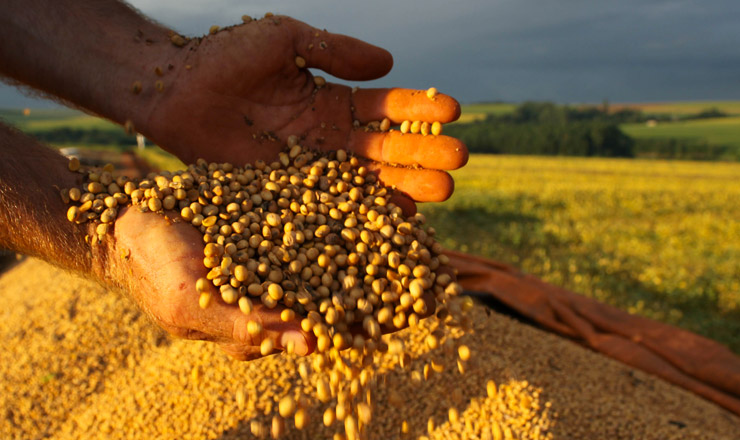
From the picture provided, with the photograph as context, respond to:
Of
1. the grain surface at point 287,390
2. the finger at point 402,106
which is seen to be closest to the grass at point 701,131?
the grain surface at point 287,390

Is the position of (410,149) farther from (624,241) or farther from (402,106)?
(624,241)

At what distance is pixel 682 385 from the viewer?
3463 millimetres

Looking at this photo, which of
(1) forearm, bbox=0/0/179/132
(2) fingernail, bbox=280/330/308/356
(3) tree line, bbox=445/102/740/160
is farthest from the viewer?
(3) tree line, bbox=445/102/740/160

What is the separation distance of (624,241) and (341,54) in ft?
22.4

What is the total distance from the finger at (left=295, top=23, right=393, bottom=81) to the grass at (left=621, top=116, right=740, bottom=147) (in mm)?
41602

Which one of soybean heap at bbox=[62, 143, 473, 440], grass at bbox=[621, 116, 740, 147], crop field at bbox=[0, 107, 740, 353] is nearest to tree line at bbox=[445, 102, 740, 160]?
grass at bbox=[621, 116, 740, 147]

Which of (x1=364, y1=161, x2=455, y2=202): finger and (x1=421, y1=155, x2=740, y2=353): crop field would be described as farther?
(x1=421, y1=155, x2=740, y2=353): crop field

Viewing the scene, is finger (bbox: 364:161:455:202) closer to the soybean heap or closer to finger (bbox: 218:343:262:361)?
the soybean heap

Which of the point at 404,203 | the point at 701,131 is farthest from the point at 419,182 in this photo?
the point at 701,131

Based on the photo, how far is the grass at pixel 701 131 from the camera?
39675 millimetres

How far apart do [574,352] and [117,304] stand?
304 centimetres

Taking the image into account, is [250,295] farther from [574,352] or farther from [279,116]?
[574,352]

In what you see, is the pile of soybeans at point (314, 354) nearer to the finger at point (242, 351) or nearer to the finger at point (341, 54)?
the finger at point (242, 351)

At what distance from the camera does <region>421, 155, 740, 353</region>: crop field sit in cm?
572
